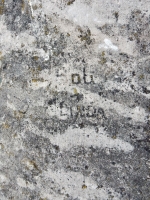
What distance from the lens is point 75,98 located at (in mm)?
1301

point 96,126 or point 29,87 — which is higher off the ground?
point 29,87

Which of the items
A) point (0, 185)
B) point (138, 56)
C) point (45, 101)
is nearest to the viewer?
point (138, 56)

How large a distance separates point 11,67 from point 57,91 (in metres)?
0.25

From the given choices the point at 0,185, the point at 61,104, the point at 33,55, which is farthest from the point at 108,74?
the point at 0,185

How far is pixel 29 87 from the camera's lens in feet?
4.46

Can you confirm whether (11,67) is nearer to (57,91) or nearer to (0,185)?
(57,91)

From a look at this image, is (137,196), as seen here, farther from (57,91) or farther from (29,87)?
(29,87)

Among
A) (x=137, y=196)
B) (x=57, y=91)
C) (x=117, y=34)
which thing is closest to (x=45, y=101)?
(x=57, y=91)

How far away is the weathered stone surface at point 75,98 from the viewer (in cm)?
123

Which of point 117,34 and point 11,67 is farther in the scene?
point 11,67

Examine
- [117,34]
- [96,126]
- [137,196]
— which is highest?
[117,34]

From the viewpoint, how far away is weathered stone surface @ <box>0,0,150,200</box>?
123 cm

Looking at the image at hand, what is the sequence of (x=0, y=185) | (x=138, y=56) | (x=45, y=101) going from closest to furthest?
(x=138, y=56), (x=45, y=101), (x=0, y=185)

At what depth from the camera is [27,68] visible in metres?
1.36
